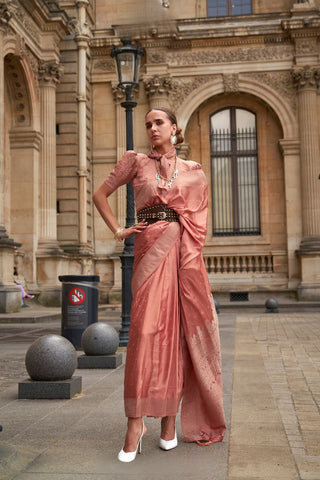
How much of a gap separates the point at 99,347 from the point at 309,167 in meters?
16.3

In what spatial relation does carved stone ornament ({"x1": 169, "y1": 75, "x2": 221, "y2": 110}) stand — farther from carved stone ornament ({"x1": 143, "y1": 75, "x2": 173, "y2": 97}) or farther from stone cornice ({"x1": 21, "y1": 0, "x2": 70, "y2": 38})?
stone cornice ({"x1": 21, "y1": 0, "x2": 70, "y2": 38})

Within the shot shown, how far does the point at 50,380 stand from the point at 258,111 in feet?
65.0

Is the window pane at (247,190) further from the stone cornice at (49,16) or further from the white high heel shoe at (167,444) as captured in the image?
the white high heel shoe at (167,444)

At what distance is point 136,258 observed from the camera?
12.7 ft

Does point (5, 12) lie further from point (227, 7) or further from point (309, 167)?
point (309, 167)

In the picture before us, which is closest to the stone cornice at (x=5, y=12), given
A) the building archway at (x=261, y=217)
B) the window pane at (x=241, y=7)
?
the building archway at (x=261, y=217)

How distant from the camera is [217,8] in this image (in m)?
24.5

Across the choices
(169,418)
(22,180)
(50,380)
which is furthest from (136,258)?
(22,180)

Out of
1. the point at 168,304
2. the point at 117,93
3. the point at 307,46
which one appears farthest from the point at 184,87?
the point at 168,304

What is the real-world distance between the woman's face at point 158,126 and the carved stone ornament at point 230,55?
65.9 feet

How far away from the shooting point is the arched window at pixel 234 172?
2370 centimetres

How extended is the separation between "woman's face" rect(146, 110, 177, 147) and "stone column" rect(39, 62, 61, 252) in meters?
16.1

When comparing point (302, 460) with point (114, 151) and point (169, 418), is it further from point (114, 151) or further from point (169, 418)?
point (114, 151)

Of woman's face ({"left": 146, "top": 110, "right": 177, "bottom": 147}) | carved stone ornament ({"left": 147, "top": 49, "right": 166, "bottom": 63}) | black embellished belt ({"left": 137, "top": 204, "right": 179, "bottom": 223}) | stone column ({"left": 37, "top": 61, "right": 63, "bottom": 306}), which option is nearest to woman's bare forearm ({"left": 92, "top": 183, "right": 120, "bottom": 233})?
black embellished belt ({"left": 137, "top": 204, "right": 179, "bottom": 223})
